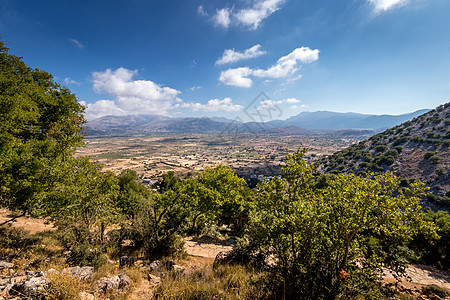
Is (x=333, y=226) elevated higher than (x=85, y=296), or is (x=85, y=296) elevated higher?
(x=333, y=226)

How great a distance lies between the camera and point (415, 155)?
4178 centimetres

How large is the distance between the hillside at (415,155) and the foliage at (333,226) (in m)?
30.5

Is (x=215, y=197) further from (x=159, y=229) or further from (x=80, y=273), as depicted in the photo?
(x=80, y=273)

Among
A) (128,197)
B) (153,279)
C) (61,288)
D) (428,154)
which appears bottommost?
(128,197)

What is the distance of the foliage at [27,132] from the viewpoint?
8.02 m

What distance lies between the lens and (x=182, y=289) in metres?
5.76

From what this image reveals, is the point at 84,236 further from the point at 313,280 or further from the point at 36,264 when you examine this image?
the point at 313,280

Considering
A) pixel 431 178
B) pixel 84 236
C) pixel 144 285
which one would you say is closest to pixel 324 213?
pixel 144 285

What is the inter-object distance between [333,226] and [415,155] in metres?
56.1

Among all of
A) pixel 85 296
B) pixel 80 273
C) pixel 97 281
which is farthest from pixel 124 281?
pixel 80 273

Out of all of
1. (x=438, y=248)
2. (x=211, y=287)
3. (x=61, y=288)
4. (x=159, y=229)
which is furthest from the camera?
(x=438, y=248)

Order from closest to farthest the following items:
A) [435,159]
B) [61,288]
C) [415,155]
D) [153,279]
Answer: [61,288] → [153,279] → [435,159] → [415,155]

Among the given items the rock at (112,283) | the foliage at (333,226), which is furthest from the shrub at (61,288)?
the foliage at (333,226)

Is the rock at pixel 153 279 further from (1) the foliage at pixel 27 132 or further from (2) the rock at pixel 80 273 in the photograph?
(1) the foliage at pixel 27 132
